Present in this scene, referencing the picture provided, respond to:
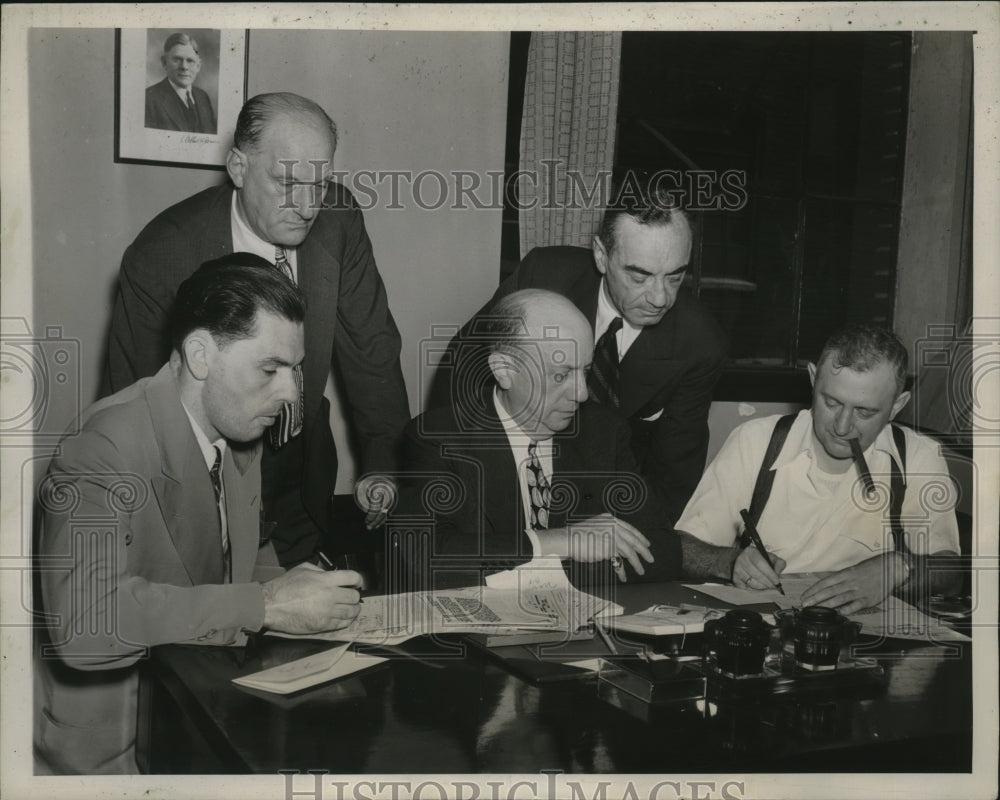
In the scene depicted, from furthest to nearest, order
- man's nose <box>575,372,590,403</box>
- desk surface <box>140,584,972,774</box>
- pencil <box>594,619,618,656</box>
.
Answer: man's nose <box>575,372,590,403</box>
pencil <box>594,619,618,656</box>
desk surface <box>140,584,972,774</box>

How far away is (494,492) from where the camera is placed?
2.51 metres

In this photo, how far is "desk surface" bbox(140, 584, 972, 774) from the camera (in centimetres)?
171

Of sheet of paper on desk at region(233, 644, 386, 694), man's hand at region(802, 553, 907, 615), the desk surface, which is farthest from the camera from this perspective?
man's hand at region(802, 553, 907, 615)

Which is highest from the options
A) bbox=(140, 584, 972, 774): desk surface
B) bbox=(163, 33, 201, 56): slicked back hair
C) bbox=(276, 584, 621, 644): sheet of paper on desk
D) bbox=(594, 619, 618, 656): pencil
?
bbox=(163, 33, 201, 56): slicked back hair

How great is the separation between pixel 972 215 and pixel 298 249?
188 centimetres

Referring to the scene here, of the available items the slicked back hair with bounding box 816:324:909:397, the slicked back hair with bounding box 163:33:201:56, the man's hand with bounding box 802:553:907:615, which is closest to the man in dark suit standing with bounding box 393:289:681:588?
the man's hand with bounding box 802:553:907:615

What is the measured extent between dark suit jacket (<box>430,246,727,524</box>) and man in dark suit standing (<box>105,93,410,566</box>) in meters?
0.63

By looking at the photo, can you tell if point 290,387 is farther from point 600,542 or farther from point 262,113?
point 600,542

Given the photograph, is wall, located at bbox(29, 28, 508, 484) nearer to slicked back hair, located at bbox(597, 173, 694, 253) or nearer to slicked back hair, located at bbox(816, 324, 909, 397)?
slicked back hair, located at bbox(597, 173, 694, 253)

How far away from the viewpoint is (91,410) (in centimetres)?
236

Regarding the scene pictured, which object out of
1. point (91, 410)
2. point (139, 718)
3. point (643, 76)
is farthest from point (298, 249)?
point (139, 718)

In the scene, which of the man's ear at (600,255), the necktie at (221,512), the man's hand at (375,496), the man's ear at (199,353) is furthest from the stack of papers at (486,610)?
the man's ear at (600,255)

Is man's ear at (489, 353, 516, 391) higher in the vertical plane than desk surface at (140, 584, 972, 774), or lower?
higher

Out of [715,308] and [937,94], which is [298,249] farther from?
[937,94]
